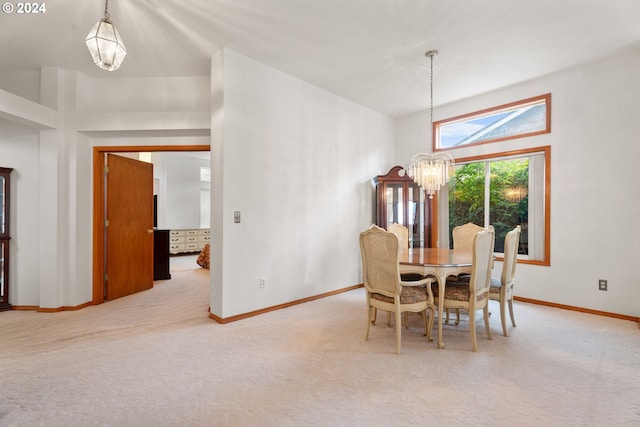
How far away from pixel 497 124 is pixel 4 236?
665 centimetres

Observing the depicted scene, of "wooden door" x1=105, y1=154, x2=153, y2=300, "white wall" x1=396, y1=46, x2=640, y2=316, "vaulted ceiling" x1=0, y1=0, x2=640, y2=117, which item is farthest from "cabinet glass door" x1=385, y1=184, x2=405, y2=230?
"wooden door" x1=105, y1=154, x2=153, y2=300

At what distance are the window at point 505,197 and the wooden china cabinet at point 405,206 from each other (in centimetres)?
39

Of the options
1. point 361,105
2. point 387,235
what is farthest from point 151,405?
point 361,105

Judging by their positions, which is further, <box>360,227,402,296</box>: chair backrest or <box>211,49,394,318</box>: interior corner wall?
<box>211,49,394,318</box>: interior corner wall

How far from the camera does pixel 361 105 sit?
5027mm

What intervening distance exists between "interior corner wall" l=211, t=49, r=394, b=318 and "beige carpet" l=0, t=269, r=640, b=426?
0.67 metres

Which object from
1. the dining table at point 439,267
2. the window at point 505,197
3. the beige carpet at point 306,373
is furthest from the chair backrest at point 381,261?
the window at point 505,197

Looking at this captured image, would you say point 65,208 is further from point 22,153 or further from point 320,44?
point 320,44

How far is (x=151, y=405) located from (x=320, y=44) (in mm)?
3388

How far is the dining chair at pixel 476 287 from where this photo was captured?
259cm

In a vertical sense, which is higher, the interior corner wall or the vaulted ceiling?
the vaulted ceiling

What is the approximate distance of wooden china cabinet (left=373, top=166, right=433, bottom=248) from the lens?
4949 millimetres

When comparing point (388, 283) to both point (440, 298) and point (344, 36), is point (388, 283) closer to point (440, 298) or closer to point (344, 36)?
point (440, 298)

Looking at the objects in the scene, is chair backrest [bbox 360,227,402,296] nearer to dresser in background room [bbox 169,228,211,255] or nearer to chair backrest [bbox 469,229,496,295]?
chair backrest [bbox 469,229,496,295]
